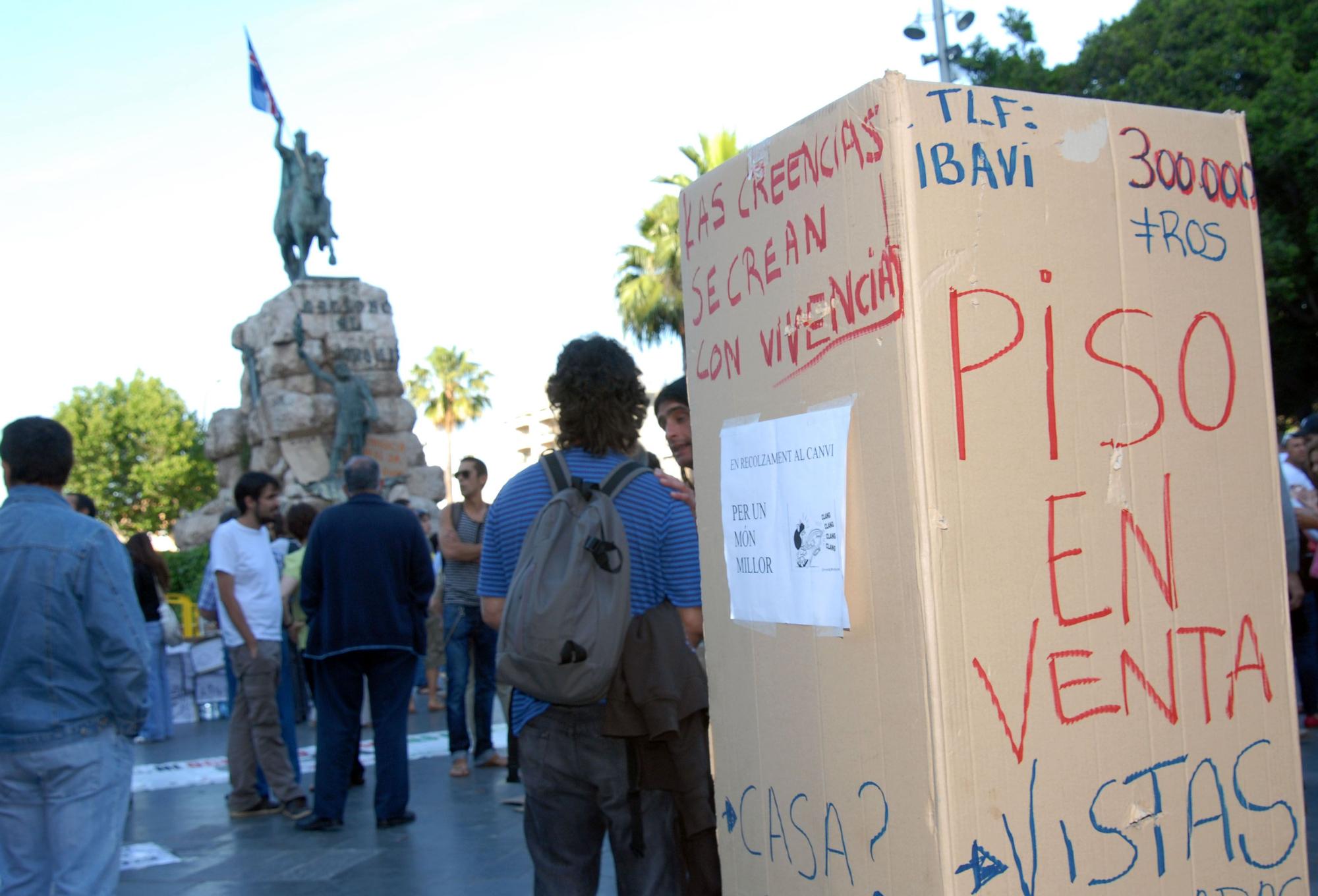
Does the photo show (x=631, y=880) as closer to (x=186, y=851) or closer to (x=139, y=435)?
(x=186, y=851)

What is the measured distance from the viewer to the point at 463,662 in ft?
26.2

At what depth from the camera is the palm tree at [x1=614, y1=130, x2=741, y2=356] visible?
34.7 meters

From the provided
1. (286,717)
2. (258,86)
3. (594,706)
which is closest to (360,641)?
(286,717)

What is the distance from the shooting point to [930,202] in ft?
5.96

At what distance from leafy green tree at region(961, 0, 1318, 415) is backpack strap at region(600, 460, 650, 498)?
18859 mm

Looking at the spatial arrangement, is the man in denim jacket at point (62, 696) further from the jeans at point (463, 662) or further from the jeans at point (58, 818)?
the jeans at point (463, 662)

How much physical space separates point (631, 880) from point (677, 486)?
0.97m

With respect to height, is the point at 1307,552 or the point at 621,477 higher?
the point at 621,477

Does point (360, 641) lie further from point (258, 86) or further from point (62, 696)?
point (258, 86)

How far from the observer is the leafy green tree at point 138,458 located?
52.8 metres

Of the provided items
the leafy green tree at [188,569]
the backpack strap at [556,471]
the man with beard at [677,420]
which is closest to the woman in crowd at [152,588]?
the man with beard at [677,420]

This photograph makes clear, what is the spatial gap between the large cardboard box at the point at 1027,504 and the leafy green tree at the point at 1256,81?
775 inches

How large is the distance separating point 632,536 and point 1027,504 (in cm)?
151

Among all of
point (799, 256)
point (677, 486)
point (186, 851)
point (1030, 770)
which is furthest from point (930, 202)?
point (186, 851)
